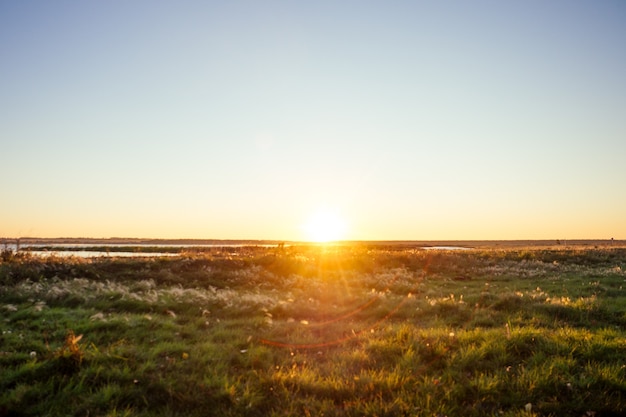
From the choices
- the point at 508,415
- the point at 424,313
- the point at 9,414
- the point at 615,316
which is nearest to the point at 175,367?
the point at 9,414

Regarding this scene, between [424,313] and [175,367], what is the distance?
820 centimetres

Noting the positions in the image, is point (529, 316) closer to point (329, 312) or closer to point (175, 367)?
point (329, 312)

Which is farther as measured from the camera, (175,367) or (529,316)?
(529,316)

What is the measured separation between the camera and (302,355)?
823 cm

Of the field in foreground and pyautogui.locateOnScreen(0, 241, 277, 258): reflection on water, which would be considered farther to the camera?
pyautogui.locateOnScreen(0, 241, 277, 258): reflection on water

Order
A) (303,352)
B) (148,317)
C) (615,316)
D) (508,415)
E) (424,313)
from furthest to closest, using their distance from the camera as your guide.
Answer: (424,313), (615,316), (148,317), (303,352), (508,415)

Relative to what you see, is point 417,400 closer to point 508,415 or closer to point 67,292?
point 508,415

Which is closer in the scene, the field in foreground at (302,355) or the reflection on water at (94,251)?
the field in foreground at (302,355)

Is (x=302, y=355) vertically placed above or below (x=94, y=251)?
above

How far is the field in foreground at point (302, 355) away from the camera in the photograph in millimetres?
6070

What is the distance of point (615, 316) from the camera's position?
11609 millimetres

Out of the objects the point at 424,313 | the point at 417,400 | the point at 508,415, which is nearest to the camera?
the point at 508,415

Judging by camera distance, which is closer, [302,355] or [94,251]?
[302,355]

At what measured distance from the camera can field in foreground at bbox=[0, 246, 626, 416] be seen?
6070 mm
